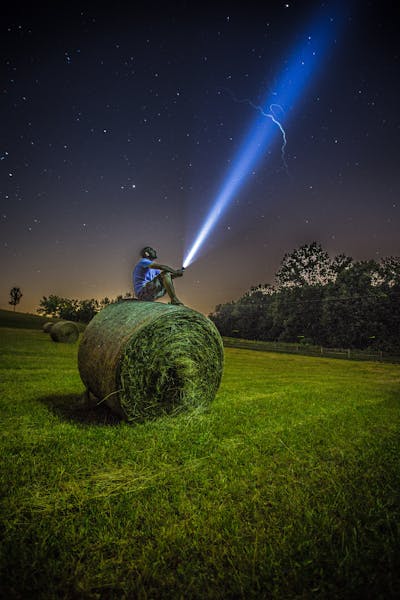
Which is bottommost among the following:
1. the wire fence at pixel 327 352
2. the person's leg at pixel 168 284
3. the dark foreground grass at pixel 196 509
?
the wire fence at pixel 327 352

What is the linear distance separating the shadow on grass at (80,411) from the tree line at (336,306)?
49.6 metres

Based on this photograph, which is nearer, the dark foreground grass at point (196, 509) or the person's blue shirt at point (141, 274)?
the dark foreground grass at point (196, 509)

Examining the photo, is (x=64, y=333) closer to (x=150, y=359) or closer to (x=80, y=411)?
(x=80, y=411)

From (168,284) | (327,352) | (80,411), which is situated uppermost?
(168,284)

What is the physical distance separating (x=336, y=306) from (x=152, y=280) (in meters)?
50.1

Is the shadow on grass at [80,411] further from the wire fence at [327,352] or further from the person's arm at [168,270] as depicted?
the wire fence at [327,352]

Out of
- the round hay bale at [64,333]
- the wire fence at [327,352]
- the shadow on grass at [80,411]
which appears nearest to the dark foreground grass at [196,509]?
the shadow on grass at [80,411]

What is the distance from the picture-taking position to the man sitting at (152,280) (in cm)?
672

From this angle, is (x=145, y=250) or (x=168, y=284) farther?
(x=145, y=250)

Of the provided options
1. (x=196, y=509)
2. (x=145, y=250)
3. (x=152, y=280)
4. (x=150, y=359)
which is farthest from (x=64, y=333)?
(x=196, y=509)

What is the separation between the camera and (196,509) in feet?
8.70

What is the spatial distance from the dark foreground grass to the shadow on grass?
12 cm

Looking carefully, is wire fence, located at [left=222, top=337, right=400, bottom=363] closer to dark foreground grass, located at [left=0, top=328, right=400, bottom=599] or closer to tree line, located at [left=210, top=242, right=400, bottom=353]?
tree line, located at [left=210, top=242, right=400, bottom=353]

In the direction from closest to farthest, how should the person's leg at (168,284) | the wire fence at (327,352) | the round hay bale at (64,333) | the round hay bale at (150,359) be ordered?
the round hay bale at (150,359) → the person's leg at (168,284) → the round hay bale at (64,333) → the wire fence at (327,352)
